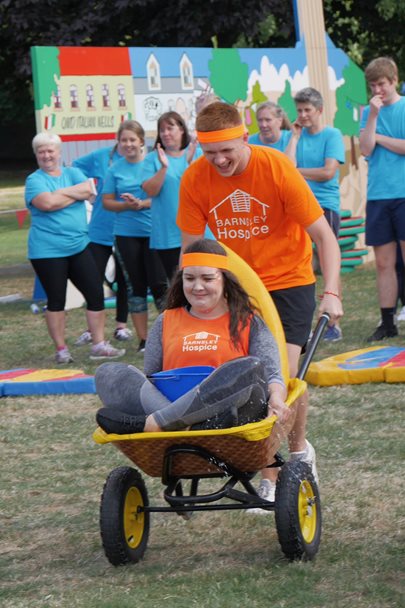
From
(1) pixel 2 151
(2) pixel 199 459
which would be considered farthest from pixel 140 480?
(1) pixel 2 151

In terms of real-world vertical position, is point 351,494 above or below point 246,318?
below

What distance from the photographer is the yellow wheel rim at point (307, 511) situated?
15.1ft

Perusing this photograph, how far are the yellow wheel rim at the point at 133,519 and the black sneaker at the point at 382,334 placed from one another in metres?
4.90

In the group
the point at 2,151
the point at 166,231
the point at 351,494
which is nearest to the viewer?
the point at 351,494

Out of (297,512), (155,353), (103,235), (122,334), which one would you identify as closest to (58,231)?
(103,235)

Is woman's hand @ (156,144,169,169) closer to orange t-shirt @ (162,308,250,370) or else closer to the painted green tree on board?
the painted green tree on board

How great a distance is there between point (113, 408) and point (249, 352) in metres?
0.59

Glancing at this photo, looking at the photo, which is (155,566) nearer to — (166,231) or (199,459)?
(199,459)

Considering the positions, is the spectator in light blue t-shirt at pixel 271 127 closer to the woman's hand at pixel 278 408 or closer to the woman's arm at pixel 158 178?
the woman's arm at pixel 158 178

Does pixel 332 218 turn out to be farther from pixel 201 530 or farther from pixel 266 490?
pixel 201 530

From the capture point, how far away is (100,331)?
9617 millimetres

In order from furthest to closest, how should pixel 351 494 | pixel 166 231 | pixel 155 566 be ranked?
pixel 166 231 → pixel 351 494 → pixel 155 566

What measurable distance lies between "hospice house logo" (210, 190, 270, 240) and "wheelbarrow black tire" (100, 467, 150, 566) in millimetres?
1165

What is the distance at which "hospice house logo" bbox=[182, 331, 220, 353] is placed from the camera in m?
4.73
